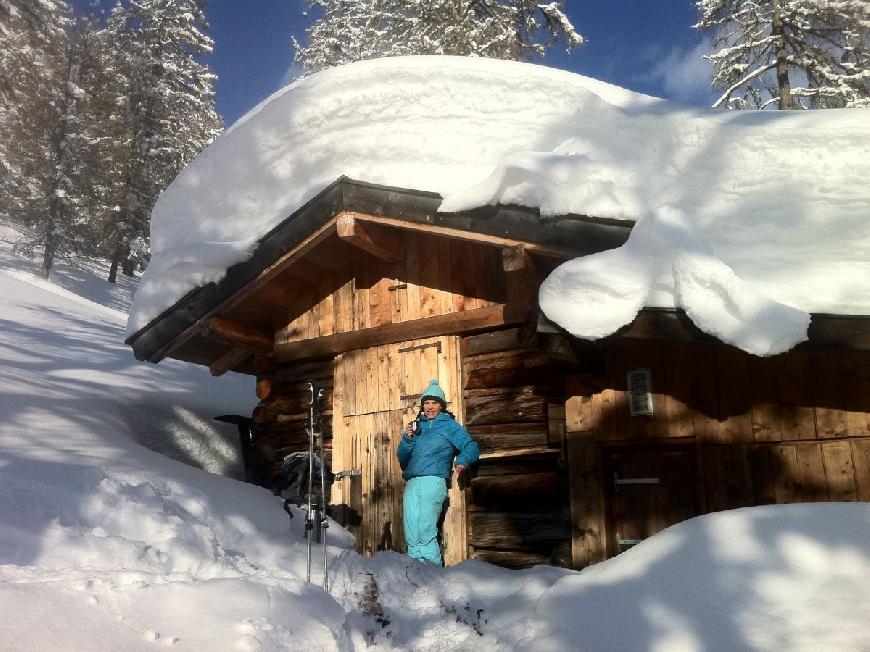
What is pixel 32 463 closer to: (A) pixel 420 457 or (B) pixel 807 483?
(A) pixel 420 457

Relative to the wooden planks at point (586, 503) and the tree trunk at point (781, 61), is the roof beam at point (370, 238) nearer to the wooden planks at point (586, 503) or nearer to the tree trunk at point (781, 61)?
the wooden planks at point (586, 503)

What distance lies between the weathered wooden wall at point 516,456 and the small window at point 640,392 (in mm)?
645

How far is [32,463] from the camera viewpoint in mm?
5172

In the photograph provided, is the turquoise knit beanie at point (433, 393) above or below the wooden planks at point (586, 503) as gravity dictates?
above

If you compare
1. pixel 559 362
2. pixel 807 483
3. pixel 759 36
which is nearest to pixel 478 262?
pixel 559 362

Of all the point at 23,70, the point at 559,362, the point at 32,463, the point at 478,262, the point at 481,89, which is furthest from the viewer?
the point at 23,70

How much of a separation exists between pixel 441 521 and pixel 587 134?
4.17 meters

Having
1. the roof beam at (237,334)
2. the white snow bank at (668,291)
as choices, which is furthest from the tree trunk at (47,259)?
the white snow bank at (668,291)

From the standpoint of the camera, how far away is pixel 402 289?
7246 millimetres

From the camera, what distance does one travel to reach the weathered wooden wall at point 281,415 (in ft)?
25.3

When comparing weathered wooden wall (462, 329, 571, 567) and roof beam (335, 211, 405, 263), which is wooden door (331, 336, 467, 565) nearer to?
weathered wooden wall (462, 329, 571, 567)

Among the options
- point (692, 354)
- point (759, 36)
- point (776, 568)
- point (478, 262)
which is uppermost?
point (759, 36)

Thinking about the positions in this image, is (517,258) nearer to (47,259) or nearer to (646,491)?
(646,491)

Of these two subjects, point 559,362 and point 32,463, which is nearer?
point 32,463
